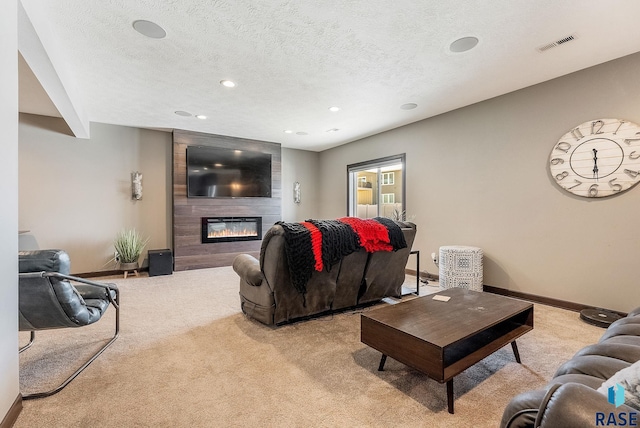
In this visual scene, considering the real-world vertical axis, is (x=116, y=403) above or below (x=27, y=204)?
below

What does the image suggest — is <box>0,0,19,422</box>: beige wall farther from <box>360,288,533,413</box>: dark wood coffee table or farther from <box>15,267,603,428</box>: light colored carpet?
<box>360,288,533,413</box>: dark wood coffee table

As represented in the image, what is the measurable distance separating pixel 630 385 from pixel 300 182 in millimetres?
6695

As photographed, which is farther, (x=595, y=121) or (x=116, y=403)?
(x=595, y=121)

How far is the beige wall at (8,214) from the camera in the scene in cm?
141

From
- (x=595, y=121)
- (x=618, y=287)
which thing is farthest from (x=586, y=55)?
(x=618, y=287)

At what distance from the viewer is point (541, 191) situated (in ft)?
11.3

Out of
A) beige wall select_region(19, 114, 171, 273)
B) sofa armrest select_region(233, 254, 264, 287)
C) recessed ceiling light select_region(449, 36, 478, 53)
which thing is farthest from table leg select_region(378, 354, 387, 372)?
beige wall select_region(19, 114, 171, 273)

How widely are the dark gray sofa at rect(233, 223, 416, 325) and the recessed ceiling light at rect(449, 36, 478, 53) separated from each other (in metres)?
1.76

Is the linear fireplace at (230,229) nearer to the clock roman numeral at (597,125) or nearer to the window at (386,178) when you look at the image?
the window at (386,178)

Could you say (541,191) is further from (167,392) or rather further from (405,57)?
(167,392)

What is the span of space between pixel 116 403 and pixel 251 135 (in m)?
→ 4.95

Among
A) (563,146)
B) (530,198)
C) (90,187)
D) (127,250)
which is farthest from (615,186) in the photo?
(90,187)

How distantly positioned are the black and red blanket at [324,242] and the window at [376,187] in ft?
8.10

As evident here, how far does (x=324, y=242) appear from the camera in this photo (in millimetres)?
2527
